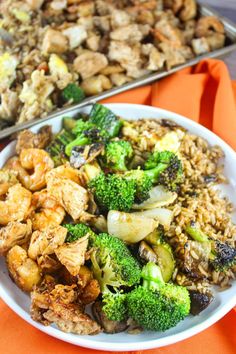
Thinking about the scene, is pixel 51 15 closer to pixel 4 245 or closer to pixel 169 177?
pixel 169 177

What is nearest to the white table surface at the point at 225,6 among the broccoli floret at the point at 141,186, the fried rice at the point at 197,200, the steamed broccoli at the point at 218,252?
the fried rice at the point at 197,200

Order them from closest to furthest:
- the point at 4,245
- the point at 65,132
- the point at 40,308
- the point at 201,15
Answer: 1. the point at 40,308
2. the point at 4,245
3. the point at 65,132
4. the point at 201,15

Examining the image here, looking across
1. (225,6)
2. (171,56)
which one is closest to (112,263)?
(171,56)

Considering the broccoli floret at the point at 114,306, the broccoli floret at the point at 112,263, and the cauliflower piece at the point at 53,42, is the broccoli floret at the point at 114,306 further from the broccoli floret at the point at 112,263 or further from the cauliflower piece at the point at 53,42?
the cauliflower piece at the point at 53,42

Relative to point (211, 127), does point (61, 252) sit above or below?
above

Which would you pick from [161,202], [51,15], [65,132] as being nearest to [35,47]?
[51,15]

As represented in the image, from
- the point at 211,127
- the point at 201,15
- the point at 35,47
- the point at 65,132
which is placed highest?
the point at 35,47

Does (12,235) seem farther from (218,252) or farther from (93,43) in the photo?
(93,43)
